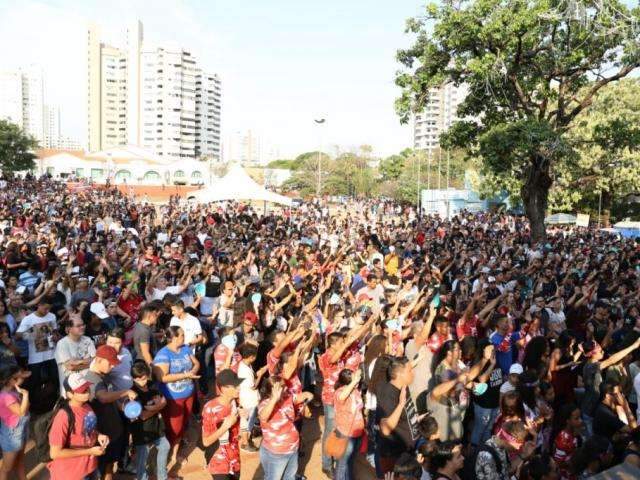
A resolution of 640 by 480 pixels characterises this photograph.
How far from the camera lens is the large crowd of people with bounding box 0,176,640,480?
4004 mm

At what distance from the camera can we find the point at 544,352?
571cm

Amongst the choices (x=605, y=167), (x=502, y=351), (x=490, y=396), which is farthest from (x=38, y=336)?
(x=605, y=167)

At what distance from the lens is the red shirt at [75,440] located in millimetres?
3689

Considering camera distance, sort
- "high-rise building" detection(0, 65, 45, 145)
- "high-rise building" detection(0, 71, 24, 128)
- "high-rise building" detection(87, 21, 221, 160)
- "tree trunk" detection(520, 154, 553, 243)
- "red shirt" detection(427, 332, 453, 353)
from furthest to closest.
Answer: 1. "high-rise building" detection(0, 65, 45, 145)
2. "high-rise building" detection(0, 71, 24, 128)
3. "high-rise building" detection(87, 21, 221, 160)
4. "tree trunk" detection(520, 154, 553, 243)
5. "red shirt" detection(427, 332, 453, 353)

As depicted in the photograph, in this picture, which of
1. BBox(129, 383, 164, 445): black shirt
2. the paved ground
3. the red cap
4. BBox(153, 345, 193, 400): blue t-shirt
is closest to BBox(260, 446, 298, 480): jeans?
BBox(129, 383, 164, 445): black shirt

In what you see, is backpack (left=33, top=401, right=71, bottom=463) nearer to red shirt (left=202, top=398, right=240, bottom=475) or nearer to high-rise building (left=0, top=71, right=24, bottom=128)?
red shirt (left=202, top=398, right=240, bottom=475)

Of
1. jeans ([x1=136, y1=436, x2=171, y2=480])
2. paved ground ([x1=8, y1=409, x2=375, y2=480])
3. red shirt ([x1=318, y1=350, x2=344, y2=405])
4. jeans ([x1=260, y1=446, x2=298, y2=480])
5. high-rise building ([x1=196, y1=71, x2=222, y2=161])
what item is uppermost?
high-rise building ([x1=196, y1=71, x2=222, y2=161])

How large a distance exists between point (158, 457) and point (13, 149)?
54827 mm

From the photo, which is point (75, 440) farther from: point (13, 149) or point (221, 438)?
point (13, 149)

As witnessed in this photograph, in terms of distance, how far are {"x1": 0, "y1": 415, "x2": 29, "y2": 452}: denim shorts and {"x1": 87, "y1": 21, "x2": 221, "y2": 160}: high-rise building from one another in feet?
389

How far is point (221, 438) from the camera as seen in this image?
13.3ft

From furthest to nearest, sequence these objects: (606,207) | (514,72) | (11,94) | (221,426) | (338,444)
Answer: (11,94) → (606,207) → (514,72) → (338,444) → (221,426)

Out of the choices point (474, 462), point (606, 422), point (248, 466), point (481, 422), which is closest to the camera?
point (474, 462)

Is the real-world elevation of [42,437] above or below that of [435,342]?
below
